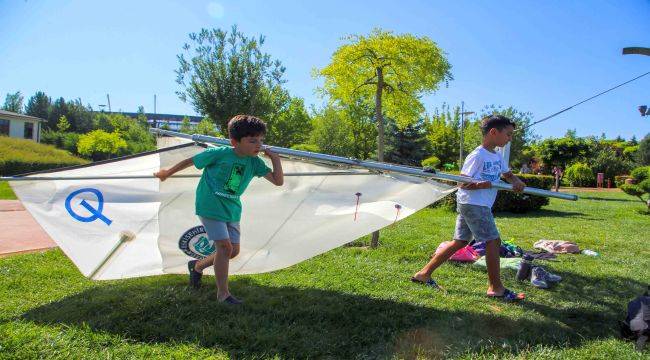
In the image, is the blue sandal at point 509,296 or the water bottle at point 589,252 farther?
the water bottle at point 589,252

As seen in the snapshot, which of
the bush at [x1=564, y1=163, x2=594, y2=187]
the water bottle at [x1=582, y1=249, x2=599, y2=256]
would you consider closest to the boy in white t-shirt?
the water bottle at [x1=582, y1=249, x2=599, y2=256]

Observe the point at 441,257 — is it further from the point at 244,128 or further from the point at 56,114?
the point at 56,114

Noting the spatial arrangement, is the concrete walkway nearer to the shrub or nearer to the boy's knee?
the boy's knee

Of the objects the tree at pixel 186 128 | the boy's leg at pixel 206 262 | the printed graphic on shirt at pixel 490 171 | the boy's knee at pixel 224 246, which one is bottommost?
the boy's leg at pixel 206 262

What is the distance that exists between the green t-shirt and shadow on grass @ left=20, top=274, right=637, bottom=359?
29.8 inches

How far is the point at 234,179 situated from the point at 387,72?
3889 mm

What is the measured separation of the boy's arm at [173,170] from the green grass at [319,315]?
3.34 ft

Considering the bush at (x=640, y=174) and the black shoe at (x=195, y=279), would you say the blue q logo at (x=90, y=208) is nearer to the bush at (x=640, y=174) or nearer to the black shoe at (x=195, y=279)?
the black shoe at (x=195, y=279)

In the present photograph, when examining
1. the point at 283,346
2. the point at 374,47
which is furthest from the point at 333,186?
the point at 374,47

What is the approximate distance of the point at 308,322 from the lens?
11.6 ft

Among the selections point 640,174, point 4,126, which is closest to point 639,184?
point 640,174

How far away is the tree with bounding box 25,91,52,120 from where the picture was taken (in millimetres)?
72812

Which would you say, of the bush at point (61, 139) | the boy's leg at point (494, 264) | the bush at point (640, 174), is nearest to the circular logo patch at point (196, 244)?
the boy's leg at point (494, 264)

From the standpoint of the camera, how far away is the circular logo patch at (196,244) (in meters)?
4.41
